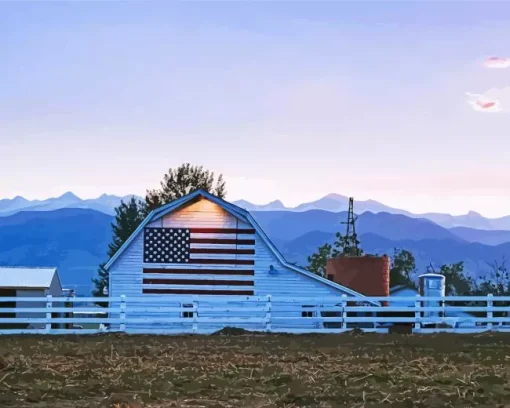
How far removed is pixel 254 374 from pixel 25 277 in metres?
34.8

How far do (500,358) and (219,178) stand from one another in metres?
60.9

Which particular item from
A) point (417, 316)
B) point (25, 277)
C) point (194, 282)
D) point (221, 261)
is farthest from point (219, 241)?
point (25, 277)

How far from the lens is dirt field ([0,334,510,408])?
36.1ft

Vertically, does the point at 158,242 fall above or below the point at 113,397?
above

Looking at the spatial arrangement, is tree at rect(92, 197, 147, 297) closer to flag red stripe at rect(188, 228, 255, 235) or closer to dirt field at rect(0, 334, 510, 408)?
flag red stripe at rect(188, 228, 255, 235)

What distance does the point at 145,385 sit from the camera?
1227cm

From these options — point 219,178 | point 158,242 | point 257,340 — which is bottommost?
point 257,340

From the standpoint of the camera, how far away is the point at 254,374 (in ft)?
45.1

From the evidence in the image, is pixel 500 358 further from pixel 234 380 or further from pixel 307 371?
pixel 234 380

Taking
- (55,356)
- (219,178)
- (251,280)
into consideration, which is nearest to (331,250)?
(219,178)

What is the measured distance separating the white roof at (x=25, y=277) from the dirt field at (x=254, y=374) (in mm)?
24942

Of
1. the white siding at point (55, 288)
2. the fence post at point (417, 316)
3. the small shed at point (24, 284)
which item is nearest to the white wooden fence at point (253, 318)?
the fence post at point (417, 316)

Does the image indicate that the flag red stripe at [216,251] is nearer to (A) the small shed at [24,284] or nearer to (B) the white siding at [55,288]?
(A) the small shed at [24,284]

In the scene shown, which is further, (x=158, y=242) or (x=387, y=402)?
(x=158, y=242)
